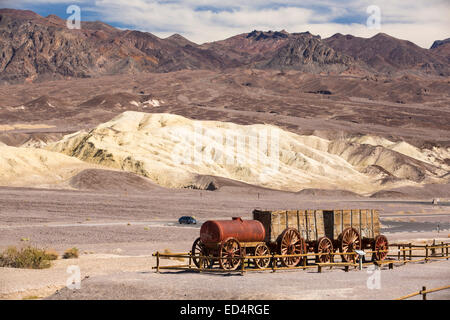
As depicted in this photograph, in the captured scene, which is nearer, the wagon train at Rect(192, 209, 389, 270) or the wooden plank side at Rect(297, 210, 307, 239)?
the wagon train at Rect(192, 209, 389, 270)

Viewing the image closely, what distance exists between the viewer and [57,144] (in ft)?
393

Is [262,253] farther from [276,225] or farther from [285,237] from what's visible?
[276,225]

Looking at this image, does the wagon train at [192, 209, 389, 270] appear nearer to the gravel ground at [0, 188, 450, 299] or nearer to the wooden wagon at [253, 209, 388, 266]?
the wooden wagon at [253, 209, 388, 266]

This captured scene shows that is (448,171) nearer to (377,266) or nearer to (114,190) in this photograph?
(114,190)

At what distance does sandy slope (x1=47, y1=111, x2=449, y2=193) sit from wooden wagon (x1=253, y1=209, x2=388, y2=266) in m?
70.4

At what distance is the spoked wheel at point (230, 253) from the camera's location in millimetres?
26188

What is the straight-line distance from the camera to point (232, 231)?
87.7ft

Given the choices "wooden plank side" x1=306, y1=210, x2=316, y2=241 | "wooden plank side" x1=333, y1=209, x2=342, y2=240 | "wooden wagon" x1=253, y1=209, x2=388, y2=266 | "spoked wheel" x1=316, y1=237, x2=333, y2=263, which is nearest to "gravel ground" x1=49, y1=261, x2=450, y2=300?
"wooden wagon" x1=253, y1=209, x2=388, y2=266

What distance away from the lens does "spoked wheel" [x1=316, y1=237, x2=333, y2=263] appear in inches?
1136

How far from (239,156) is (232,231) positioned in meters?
96.4

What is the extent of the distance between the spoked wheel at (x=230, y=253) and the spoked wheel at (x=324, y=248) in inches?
159

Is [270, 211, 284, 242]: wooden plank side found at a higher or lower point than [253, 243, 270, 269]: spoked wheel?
higher

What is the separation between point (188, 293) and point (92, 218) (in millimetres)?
43638
